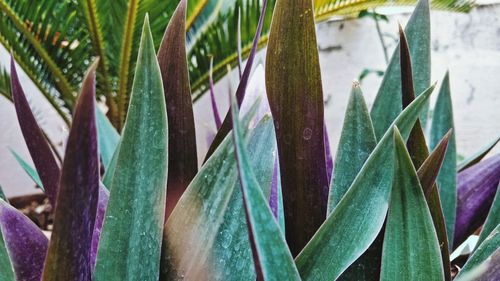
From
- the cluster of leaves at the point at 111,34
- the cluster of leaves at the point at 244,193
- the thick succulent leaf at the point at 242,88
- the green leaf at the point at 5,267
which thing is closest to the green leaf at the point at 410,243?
the cluster of leaves at the point at 244,193

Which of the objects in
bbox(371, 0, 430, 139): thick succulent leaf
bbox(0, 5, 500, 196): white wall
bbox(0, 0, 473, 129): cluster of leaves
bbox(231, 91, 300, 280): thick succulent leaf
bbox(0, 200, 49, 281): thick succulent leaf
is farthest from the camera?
bbox(0, 5, 500, 196): white wall

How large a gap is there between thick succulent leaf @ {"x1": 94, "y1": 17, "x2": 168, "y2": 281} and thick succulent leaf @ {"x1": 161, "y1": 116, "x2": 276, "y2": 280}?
1 cm

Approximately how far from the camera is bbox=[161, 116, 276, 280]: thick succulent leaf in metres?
0.29

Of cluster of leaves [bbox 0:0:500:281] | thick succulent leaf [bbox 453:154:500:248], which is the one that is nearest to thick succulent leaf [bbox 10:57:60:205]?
cluster of leaves [bbox 0:0:500:281]

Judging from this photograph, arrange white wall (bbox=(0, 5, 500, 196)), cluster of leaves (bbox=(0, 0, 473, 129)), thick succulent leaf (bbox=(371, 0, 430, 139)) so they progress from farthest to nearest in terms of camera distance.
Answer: white wall (bbox=(0, 5, 500, 196)), cluster of leaves (bbox=(0, 0, 473, 129)), thick succulent leaf (bbox=(371, 0, 430, 139))

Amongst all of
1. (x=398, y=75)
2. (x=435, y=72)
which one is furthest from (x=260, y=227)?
(x=435, y=72)

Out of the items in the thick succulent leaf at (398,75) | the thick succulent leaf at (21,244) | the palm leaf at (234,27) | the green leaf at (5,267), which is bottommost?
the green leaf at (5,267)

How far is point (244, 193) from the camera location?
8.3 inches

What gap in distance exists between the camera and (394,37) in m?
2.13

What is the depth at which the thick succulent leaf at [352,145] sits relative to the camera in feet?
1.24

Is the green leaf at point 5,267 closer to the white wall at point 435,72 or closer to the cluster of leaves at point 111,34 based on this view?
the cluster of leaves at point 111,34

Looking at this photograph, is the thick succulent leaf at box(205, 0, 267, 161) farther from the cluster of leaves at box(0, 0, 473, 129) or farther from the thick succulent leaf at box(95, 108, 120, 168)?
the cluster of leaves at box(0, 0, 473, 129)

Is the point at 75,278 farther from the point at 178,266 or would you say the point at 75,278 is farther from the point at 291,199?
the point at 291,199

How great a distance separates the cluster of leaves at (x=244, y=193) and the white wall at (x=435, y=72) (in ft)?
5.15
